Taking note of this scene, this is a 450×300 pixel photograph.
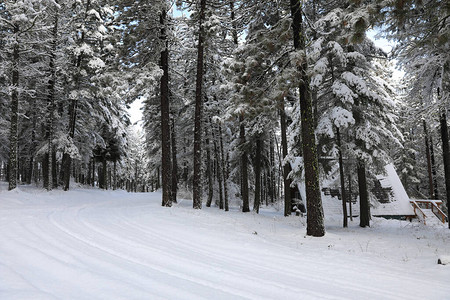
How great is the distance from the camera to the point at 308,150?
893cm

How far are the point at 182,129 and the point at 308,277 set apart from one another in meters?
19.9

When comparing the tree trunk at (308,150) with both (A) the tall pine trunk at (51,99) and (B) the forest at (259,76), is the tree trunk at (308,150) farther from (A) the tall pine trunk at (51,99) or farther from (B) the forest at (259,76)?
(A) the tall pine trunk at (51,99)

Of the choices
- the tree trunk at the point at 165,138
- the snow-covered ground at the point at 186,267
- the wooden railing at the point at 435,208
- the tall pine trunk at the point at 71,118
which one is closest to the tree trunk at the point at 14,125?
the tall pine trunk at the point at 71,118

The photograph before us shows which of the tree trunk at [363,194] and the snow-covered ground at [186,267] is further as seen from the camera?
the tree trunk at [363,194]

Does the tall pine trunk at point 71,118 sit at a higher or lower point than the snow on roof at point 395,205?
higher

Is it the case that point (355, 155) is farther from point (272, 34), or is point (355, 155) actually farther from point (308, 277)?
point (308, 277)

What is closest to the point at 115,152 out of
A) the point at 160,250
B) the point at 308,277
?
the point at 160,250

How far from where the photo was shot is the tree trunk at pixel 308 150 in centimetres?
857

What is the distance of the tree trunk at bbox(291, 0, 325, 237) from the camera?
8.57m

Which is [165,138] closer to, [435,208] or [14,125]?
[14,125]

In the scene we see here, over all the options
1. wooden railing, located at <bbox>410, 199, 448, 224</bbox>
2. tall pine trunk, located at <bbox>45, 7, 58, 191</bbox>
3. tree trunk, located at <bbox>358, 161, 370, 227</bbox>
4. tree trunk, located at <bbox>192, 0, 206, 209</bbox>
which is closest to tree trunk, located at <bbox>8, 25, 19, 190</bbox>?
tall pine trunk, located at <bbox>45, 7, 58, 191</bbox>

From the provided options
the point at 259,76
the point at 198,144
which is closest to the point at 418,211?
the point at 259,76

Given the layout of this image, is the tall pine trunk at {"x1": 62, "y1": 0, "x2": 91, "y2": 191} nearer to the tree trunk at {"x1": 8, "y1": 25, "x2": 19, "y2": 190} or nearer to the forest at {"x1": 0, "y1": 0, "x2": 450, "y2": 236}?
the forest at {"x1": 0, "y1": 0, "x2": 450, "y2": 236}

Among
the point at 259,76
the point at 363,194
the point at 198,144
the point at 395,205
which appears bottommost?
the point at 395,205
